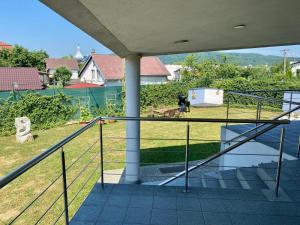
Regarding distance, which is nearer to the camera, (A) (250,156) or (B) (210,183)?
(B) (210,183)

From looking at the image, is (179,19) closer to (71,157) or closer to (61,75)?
(71,157)

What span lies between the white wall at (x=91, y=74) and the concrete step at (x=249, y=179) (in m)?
20.3

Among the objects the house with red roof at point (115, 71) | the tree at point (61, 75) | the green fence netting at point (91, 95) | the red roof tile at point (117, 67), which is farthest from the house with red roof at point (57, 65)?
the green fence netting at point (91, 95)

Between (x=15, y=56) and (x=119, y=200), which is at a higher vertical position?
(x=15, y=56)

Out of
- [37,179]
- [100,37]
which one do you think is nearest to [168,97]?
[37,179]

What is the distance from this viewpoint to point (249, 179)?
3.01 metres

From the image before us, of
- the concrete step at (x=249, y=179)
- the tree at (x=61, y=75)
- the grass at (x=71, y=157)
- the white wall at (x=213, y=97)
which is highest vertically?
the tree at (x=61, y=75)

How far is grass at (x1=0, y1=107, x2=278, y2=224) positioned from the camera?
3.87 m

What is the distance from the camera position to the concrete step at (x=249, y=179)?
113 inches

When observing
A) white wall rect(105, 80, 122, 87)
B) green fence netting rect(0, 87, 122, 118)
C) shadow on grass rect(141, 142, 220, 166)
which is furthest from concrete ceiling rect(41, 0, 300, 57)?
white wall rect(105, 80, 122, 87)

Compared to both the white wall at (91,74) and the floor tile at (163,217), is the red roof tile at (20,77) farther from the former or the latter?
the floor tile at (163,217)

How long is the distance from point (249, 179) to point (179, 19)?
2.16 metres

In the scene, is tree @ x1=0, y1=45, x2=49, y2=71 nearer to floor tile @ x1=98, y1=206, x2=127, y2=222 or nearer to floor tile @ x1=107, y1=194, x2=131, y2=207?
floor tile @ x1=107, y1=194, x2=131, y2=207

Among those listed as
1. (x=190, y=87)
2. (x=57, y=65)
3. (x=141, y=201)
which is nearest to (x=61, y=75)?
(x=57, y=65)
